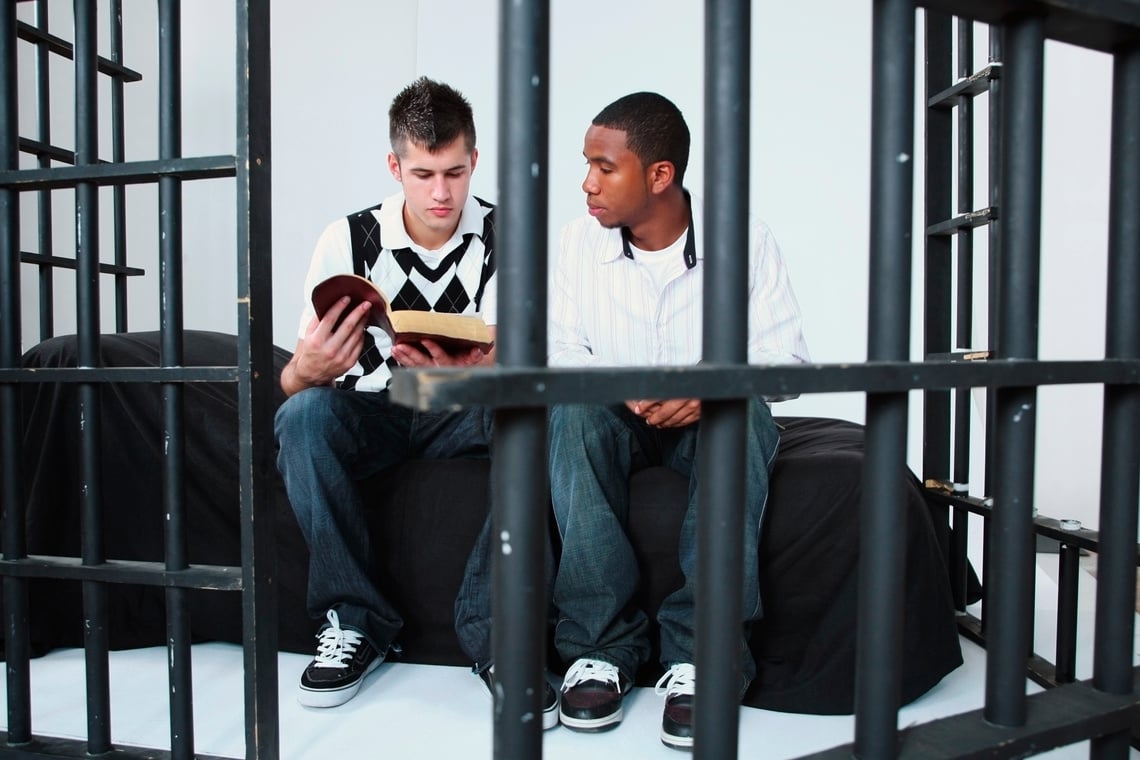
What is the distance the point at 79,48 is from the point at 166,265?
27 cm

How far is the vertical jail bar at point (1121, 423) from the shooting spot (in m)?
0.62

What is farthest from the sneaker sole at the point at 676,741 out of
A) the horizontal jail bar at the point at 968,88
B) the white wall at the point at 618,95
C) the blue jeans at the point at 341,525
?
the white wall at the point at 618,95

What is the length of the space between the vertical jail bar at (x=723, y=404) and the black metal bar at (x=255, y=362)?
0.57 meters

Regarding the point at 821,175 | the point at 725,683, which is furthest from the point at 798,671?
the point at 821,175

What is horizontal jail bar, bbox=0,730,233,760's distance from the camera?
923mm

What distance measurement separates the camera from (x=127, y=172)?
0.89 metres

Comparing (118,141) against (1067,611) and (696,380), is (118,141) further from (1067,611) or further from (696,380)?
(1067,611)

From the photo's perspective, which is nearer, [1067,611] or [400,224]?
[1067,611]

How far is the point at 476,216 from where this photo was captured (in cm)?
164

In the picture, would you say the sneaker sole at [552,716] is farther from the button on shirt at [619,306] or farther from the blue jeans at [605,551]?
the button on shirt at [619,306]

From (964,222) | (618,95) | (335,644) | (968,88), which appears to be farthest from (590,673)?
(618,95)

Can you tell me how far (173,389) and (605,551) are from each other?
Answer: 623 mm

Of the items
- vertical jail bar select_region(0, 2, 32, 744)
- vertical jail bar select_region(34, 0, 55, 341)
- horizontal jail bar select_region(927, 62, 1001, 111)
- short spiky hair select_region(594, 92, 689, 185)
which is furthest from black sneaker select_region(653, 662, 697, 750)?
vertical jail bar select_region(34, 0, 55, 341)

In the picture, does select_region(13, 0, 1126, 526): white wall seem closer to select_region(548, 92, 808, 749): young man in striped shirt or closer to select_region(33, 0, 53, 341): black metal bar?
select_region(548, 92, 808, 749): young man in striped shirt
